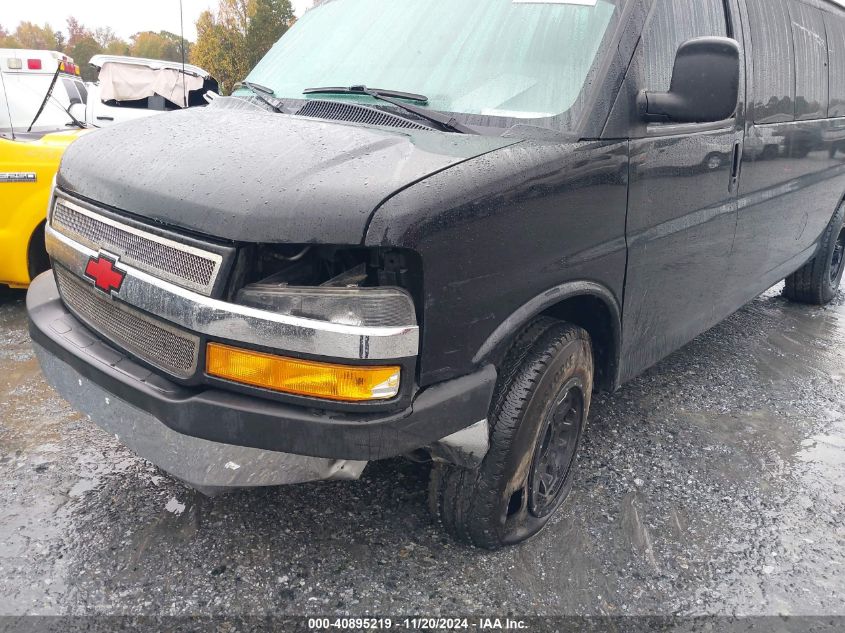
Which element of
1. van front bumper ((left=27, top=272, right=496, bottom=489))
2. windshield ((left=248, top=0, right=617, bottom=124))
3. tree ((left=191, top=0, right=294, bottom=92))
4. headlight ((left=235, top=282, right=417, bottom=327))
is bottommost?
van front bumper ((left=27, top=272, right=496, bottom=489))

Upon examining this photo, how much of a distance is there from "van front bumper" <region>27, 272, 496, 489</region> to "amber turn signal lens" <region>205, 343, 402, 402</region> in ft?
0.19

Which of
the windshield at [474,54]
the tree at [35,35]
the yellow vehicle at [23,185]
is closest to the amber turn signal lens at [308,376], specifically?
the windshield at [474,54]

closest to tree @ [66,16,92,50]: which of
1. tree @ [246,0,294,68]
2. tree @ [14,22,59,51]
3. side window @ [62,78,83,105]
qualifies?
tree @ [14,22,59,51]

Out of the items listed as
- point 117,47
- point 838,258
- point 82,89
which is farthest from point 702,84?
point 117,47

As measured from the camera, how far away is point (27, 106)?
16.7 ft

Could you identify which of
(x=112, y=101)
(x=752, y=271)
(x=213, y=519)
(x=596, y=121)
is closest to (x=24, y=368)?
(x=213, y=519)

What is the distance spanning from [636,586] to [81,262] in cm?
221

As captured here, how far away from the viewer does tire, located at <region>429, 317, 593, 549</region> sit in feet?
7.72

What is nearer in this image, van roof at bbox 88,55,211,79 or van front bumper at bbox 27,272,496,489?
van front bumper at bbox 27,272,496,489

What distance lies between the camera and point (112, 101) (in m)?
8.41

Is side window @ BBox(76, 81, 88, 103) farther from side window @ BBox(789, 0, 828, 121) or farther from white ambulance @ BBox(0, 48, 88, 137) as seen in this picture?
side window @ BBox(789, 0, 828, 121)

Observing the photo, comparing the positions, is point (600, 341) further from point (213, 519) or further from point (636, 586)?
point (213, 519)

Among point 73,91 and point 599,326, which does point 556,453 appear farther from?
point 73,91

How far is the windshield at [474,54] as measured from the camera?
2.49 meters
